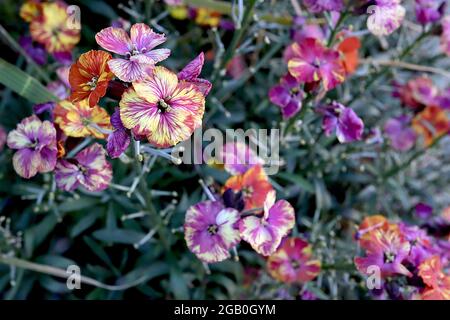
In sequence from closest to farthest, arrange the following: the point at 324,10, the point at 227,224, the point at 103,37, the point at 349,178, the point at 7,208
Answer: the point at 103,37 < the point at 227,224 < the point at 324,10 < the point at 7,208 < the point at 349,178

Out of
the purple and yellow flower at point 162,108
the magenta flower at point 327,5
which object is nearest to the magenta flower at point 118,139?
the purple and yellow flower at point 162,108

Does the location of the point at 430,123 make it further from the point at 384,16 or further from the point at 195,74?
the point at 195,74

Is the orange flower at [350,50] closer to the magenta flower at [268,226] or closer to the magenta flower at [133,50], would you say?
the magenta flower at [268,226]

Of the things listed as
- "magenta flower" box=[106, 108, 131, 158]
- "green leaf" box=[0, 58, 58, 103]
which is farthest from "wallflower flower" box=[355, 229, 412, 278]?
"green leaf" box=[0, 58, 58, 103]

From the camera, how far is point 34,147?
1167 mm

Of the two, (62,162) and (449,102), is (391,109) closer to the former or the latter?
(449,102)

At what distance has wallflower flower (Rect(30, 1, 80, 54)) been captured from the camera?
1.63 metres

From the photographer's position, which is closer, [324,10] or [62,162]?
[62,162]

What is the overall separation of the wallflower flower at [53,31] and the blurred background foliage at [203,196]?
0.35ft

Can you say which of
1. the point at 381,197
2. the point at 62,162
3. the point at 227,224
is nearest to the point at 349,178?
the point at 381,197

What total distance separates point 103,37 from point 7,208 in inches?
38.0

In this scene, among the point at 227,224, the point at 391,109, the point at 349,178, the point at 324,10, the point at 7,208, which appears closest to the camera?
the point at 227,224
